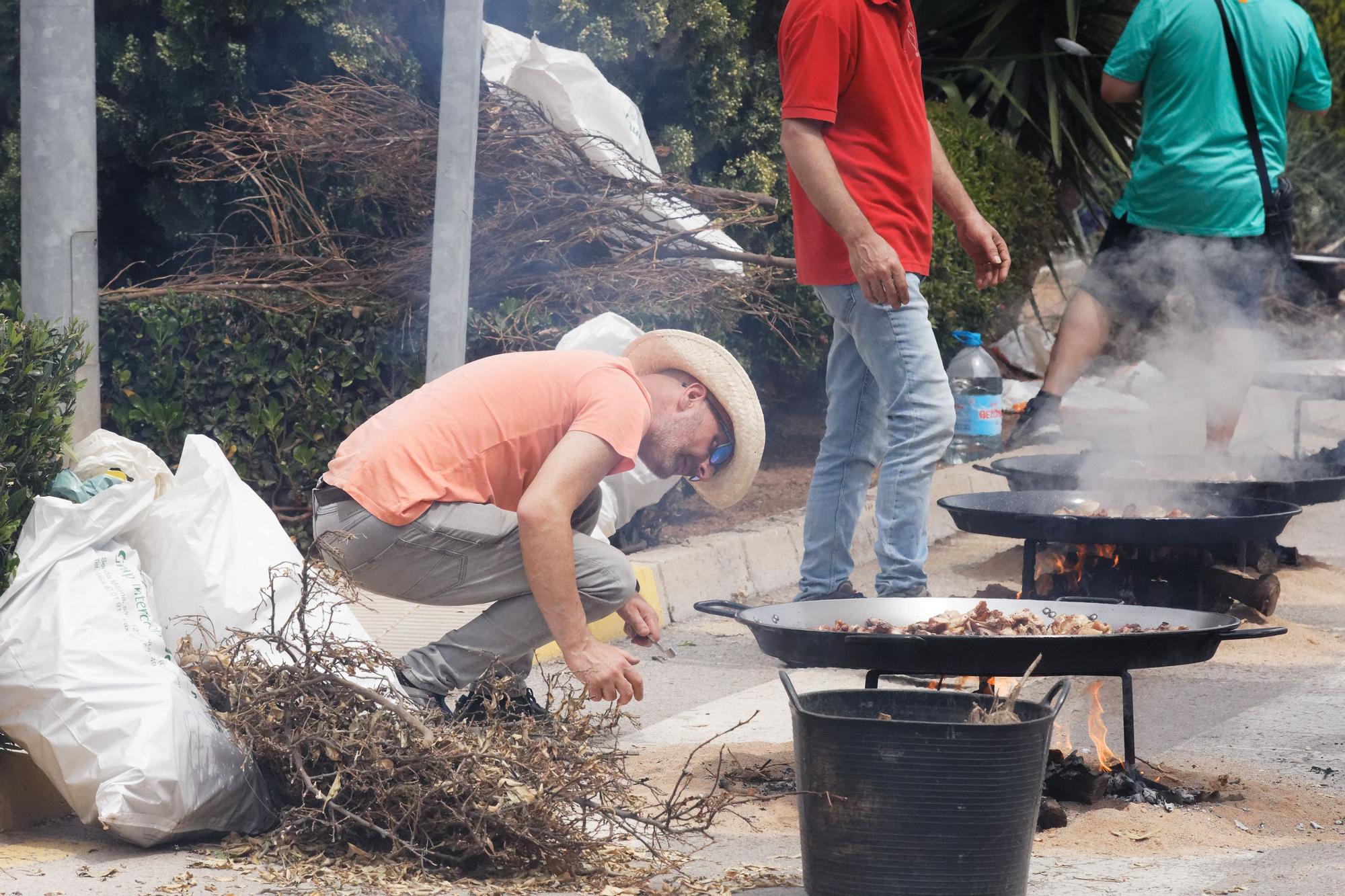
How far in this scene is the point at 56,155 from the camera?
4.11 m

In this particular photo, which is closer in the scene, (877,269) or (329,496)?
(329,496)

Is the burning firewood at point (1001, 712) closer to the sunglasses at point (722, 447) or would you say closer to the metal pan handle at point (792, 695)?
the metal pan handle at point (792, 695)

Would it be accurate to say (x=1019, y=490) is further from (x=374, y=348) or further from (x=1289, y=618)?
(x=374, y=348)

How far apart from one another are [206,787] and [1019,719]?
1.72 metres

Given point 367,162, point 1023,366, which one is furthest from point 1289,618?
point 1023,366

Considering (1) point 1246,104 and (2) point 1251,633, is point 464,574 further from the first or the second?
(1) point 1246,104

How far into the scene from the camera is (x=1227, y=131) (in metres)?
6.50

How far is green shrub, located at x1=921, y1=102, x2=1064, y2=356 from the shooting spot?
333 inches

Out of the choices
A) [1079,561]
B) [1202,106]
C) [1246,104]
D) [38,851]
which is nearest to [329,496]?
[38,851]

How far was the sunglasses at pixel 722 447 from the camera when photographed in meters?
3.86

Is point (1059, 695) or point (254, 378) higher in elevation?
point (254, 378)

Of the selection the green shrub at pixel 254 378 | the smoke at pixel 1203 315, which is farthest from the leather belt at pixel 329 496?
the smoke at pixel 1203 315

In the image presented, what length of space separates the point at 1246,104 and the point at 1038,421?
167cm

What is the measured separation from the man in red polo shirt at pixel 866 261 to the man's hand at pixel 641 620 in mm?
992
